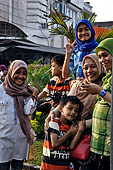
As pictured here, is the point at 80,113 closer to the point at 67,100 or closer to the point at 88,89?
the point at 67,100

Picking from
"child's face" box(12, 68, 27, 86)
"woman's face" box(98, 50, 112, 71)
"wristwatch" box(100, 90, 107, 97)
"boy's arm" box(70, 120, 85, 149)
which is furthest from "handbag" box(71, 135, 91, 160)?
"child's face" box(12, 68, 27, 86)

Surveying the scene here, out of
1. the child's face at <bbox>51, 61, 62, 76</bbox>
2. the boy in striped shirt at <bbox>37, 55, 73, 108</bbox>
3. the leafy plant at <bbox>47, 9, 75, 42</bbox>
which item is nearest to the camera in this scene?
the boy in striped shirt at <bbox>37, 55, 73, 108</bbox>

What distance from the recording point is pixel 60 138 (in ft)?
13.3

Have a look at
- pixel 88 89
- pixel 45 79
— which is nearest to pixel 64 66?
pixel 88 89

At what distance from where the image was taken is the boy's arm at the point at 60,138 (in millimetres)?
4016

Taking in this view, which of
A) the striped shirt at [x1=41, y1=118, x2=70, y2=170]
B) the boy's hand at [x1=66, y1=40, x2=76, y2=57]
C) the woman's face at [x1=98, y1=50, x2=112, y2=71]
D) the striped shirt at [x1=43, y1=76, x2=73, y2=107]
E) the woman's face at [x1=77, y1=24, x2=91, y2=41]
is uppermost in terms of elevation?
the woman's face at [x1=77, y1=24, x2=91, y2=41]

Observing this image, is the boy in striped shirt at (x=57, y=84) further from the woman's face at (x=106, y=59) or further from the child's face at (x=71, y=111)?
the woman's face at (x=106, y=59)

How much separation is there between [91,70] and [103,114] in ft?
1.97

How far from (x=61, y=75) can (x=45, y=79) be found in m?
5.66

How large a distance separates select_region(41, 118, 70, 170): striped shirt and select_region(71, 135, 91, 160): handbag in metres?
0.13

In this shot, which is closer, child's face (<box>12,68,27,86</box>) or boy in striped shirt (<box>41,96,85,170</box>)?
boy in striped shirt (<box>41,96,85,170</box>)

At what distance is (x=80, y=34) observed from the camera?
16.8 feet

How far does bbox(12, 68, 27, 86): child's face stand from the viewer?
4.93 meters

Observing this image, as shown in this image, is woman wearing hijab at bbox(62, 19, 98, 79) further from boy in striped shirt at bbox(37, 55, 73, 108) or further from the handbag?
the handbag
